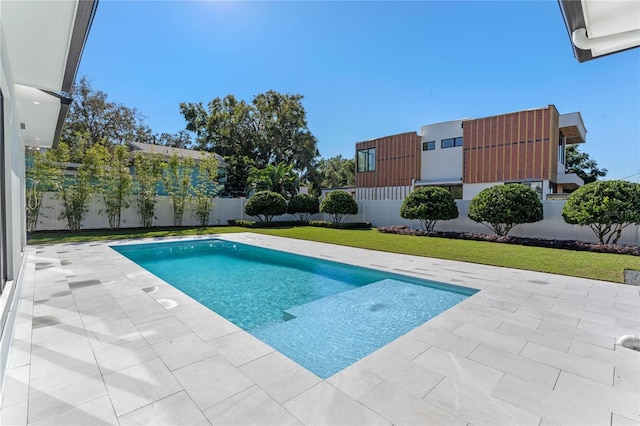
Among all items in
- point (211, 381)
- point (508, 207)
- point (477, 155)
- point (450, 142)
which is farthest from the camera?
point (450, 142)

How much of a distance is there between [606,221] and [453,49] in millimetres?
7855

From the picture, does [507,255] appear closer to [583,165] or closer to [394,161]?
[394,161]

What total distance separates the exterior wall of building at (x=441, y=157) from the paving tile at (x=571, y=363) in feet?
57.9

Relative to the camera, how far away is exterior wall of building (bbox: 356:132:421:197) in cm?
2070

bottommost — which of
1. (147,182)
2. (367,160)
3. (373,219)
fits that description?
(373,219)

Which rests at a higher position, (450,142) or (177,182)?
(450,142)

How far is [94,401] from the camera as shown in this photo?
2.09 meters

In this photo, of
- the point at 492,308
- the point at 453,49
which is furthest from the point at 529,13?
the point at 492,308

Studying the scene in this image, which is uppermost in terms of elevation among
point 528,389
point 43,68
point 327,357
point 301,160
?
point 301,160

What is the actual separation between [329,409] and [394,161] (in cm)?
2109

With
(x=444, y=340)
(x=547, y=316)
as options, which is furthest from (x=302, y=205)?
(x=444, y=340)

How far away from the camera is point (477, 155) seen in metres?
18.0

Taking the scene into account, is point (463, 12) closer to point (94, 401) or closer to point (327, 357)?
point (327, 357)

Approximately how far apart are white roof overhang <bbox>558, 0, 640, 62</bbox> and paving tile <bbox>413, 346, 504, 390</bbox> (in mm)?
3227
